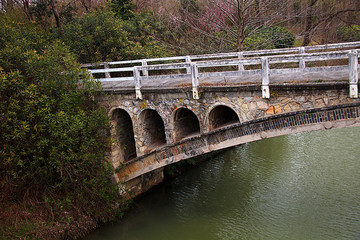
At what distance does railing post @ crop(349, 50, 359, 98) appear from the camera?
8844 mm

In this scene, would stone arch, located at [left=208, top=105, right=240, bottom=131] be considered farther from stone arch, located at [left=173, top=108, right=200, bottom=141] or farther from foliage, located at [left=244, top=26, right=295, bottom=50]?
foliage, located at [left=244, top=26, right=295, bottom=50]

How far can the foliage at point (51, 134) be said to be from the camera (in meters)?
11.6

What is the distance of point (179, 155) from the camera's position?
13508 millimetres

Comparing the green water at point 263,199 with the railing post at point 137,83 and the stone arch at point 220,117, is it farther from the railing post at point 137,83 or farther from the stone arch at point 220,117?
the railing post at point 137,83

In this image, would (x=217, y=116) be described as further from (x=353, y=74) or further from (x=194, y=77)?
(x=353, y=74)

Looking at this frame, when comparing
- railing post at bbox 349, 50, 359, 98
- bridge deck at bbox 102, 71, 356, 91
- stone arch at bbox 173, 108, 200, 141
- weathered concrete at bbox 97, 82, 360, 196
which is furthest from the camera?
stone arch at bbox 173, 108, 200, 141

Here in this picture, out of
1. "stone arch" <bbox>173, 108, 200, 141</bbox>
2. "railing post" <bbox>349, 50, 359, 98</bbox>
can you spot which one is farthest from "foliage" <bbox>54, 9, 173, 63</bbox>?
"railing post" <bbox>349, 50, 359, 98</bbox>

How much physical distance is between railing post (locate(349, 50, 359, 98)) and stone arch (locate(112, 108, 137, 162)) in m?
9.26

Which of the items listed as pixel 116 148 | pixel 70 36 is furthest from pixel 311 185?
pixel 70 36

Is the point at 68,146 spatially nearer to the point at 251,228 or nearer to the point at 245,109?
the point at 245,109

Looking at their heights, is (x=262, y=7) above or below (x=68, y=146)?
above

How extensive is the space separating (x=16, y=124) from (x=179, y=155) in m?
6.01

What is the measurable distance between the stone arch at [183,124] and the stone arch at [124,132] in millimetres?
2761

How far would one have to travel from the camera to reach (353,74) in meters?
8.98
